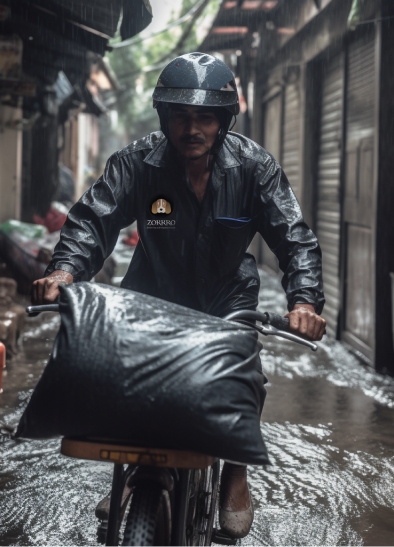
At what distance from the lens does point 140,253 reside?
10.2 ft

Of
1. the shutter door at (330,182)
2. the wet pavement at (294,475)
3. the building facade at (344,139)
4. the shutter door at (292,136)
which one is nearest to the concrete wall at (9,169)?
the building facade at (344,139)

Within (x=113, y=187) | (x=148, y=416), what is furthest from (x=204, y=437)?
(x=113, y=187)

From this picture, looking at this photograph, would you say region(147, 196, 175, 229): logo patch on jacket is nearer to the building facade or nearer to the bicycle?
the bicycle

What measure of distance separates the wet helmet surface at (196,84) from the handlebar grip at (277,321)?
86cm

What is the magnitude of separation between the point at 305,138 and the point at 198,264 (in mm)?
7429

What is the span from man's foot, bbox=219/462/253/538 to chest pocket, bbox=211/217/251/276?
0.82 meters

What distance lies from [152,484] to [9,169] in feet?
33.7

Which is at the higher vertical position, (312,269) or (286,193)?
(286,193)

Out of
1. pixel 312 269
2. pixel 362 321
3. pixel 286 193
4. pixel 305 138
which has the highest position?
pixel 305 138

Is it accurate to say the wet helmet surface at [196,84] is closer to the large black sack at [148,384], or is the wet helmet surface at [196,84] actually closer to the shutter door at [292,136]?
the large black sack at [148,384]

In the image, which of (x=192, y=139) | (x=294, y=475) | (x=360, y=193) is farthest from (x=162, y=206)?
(x=360, y=193)

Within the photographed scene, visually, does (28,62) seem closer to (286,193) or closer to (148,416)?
(286,193)

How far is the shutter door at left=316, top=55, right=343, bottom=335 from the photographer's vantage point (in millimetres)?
8461

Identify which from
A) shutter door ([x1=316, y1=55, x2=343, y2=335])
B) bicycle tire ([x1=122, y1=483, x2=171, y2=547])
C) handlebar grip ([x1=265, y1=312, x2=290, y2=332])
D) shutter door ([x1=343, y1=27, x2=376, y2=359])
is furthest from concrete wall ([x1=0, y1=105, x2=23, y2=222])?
bicycle tire ([x1=122, y1=483, x2=171, y2=547])
